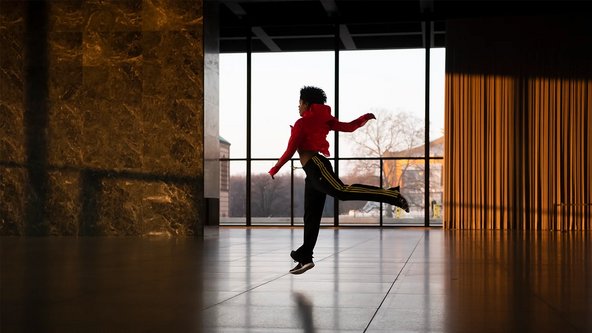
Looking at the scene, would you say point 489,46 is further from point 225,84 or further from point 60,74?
point 60,74

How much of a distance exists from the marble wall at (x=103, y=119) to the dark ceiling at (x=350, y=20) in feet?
16.4

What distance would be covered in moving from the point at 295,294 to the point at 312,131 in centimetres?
190

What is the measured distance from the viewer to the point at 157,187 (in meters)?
14.3

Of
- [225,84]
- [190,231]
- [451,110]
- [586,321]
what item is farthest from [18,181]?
[586,321]

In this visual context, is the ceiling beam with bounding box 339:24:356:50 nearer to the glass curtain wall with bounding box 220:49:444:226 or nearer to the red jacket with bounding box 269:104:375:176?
the glass curtain wall with bounding box 220:49:444:226

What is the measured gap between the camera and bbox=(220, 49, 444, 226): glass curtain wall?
21.4 m

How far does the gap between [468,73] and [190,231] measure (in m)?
9.03

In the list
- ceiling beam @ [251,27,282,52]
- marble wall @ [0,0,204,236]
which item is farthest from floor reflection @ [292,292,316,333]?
ceiling beam @ [251,27,282,52]

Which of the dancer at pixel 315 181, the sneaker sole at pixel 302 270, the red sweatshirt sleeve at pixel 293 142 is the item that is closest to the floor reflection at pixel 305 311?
the sneaker sole at pixel 302 270

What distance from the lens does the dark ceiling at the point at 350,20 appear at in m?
19.3

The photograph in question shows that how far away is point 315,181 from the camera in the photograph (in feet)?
20.0

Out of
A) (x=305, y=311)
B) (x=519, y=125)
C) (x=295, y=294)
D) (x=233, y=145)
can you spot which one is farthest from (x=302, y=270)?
(x=233, y=145)

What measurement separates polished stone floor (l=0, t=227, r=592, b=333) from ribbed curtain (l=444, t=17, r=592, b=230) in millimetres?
11760

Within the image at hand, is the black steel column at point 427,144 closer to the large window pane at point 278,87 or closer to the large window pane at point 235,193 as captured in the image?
the large window pane at point 278,87
